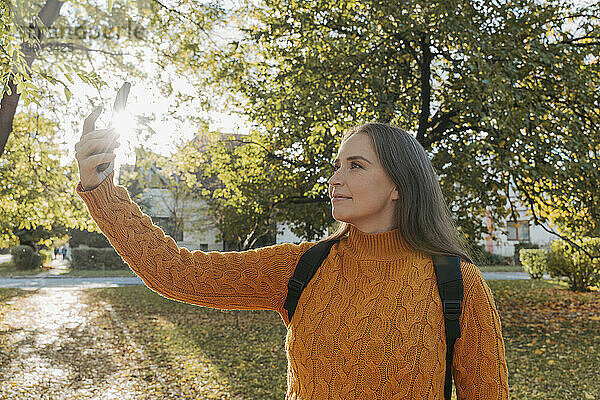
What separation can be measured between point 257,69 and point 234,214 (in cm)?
327

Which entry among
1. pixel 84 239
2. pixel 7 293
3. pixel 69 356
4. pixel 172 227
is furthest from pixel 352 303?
pixel 84 239

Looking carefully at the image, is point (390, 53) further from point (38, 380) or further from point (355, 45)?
point (38, 380)

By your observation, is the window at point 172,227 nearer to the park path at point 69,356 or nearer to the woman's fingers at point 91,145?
the park path at point 69,356

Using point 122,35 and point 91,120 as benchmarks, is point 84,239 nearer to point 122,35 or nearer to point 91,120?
point 122,35

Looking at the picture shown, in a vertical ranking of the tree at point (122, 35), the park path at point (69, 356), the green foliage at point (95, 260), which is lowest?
the park path at point (69, 356)

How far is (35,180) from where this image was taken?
34.7 feet

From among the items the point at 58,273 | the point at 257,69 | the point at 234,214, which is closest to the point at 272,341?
the point at 234,214

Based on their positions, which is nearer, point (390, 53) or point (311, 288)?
point (311, 288)

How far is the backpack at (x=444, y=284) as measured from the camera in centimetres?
166

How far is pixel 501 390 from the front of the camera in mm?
1655

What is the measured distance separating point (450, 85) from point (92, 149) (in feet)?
27.3

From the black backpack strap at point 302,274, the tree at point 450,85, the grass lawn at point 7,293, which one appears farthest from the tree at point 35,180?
the black backpack strap at point 302,274

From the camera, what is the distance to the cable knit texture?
1.64 meters

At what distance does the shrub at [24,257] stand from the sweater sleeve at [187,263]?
2794 centimetres
